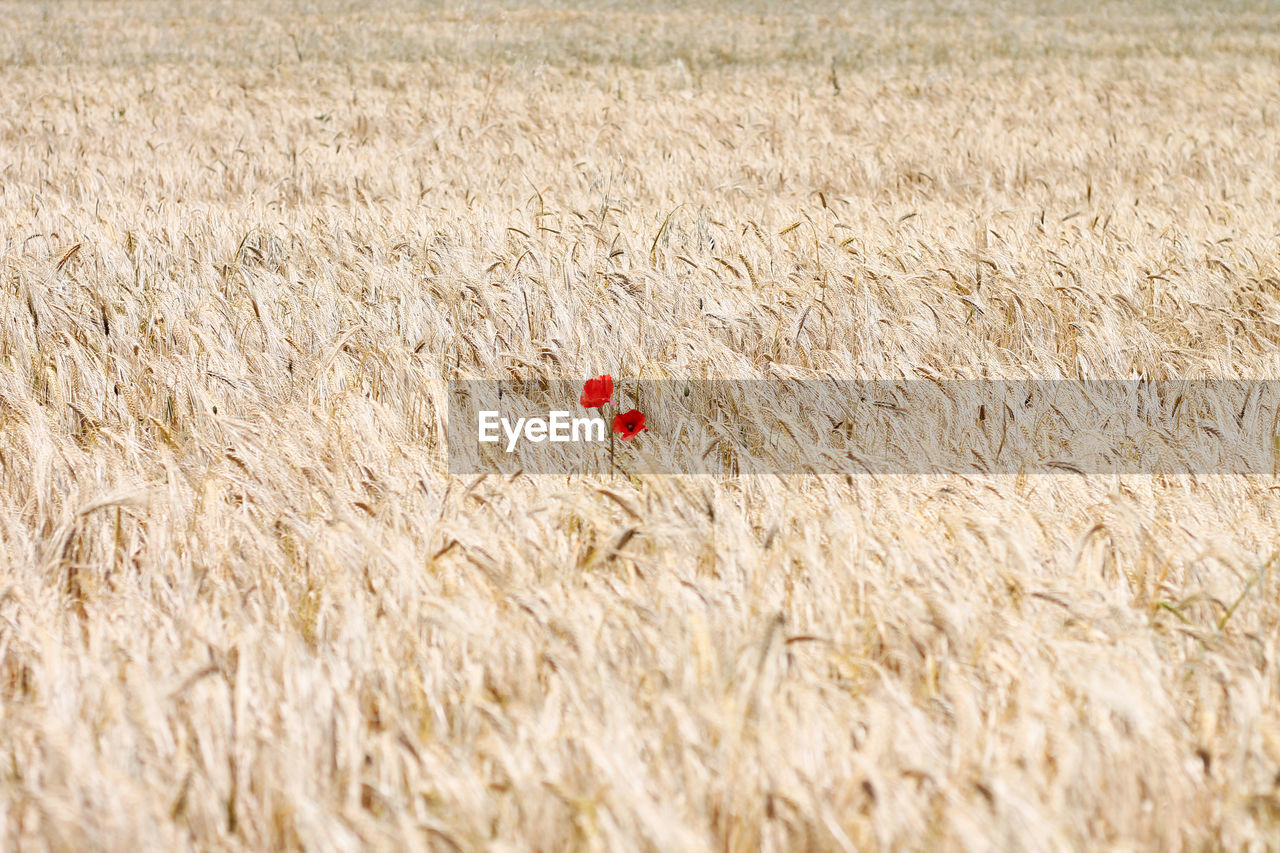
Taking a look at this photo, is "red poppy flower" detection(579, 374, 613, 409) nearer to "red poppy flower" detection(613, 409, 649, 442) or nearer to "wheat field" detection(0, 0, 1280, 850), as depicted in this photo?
"red poppy flower" detection(613, 409, 649, 442)

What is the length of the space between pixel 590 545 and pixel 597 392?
0.72 meters

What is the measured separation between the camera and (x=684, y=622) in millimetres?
1731

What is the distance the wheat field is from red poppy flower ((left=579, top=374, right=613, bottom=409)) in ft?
0.54

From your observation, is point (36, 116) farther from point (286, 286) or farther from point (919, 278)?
point (919, 278)

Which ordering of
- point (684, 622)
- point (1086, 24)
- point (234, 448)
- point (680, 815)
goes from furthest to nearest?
1. point (1086, 24)
2. point (234, 448)
3. point (684, 622)
4. point (680, 815)

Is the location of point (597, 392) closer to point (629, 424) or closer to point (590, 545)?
point (629, 424)

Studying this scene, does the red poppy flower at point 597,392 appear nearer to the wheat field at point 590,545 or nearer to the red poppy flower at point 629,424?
the red poppy flower at point 629,424

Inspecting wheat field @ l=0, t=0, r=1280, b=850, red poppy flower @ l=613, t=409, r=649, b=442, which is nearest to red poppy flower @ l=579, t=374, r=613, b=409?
red poppy flower @ l=613, t=409, r=649, b=442

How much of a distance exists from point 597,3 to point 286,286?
21.4 meters

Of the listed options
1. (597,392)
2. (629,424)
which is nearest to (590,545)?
(629,424)

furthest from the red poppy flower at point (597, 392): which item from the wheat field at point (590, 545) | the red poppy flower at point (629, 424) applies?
the wheat field at point (590, 545)

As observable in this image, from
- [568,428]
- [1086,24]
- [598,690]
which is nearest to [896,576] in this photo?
[598,690]

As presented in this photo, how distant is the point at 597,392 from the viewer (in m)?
2.73

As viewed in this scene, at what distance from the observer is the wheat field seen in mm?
1390
